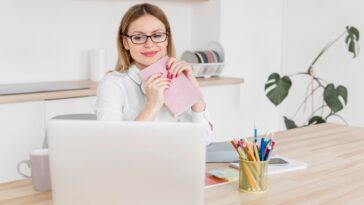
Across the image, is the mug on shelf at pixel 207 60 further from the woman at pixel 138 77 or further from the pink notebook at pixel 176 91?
the pink notebook at pixel 176 91

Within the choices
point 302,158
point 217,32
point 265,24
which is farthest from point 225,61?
point 302,158

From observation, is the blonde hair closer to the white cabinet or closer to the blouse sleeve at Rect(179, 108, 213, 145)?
the blouse sleeve at Rect(179, 108, 213, 145)

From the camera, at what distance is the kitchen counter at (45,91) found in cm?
255

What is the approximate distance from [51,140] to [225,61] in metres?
2.76

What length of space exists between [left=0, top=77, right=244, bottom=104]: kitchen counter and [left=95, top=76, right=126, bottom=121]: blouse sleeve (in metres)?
1.02

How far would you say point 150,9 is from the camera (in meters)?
1.65

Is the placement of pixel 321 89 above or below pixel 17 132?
above

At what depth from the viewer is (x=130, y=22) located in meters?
1.61

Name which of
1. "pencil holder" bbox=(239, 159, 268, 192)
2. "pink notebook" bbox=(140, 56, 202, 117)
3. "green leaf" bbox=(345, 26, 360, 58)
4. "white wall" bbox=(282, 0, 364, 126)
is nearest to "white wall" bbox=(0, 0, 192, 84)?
"white wall" bbox=(282, 0, 364, 126)

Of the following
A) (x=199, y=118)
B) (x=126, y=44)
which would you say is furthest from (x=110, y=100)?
(x=199, y=118)

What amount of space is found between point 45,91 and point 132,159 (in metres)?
1.82

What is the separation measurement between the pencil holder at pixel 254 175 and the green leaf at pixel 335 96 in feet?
7.08

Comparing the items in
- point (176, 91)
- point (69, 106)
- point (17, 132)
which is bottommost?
point (17, 132)

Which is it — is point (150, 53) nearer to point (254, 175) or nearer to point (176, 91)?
point (176, 91)
